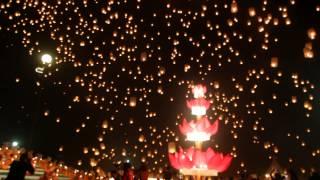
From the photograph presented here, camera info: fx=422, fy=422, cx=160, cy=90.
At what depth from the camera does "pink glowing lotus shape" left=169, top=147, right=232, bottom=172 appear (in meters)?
16.6

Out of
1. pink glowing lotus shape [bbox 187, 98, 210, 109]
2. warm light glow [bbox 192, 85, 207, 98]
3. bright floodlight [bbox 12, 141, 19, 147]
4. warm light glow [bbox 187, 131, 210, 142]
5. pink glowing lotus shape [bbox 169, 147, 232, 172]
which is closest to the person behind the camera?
pink glowing lotus shape [bbox 169, 147, 232, 172]

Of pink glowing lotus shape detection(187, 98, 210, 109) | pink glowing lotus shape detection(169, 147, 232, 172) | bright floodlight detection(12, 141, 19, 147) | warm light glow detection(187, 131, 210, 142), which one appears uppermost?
pink glowing lotus shape detection(187, 98, 210, 109)

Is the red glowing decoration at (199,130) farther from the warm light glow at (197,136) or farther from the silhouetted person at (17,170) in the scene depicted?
the silhouetted person at (17,170)

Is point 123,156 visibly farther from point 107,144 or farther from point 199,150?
point 199,150

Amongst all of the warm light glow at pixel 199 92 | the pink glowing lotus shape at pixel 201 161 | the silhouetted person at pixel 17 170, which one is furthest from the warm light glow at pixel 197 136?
the silhouetted person at pixel 17 170

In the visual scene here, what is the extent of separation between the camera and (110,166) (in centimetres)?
1847

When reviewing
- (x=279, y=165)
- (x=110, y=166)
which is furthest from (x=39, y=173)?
(x=279, y=165)

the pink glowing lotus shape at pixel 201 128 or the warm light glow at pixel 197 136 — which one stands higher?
the pink glowing lotus shape at pixel 201 128

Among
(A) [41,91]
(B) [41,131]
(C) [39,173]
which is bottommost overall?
(C) [39,173]

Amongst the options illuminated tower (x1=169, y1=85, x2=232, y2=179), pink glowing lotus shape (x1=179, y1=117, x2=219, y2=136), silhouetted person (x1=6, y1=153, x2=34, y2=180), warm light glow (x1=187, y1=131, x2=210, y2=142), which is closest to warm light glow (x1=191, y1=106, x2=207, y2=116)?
illuminated tower (x1=169, y1=85, x2=232, y2=179)

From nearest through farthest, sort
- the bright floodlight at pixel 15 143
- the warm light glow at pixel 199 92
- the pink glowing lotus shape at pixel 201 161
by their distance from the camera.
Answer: the pink glowing lotus shape at pixel 201 161
the bright floodlight at pixel 15 143
the warm light glow at pixel 199 92

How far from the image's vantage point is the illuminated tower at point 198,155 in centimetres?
1666

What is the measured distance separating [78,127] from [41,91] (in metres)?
2.24

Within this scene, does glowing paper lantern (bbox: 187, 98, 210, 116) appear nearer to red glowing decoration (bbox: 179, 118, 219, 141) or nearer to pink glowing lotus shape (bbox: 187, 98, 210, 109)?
pink glowing lotus shape (bbox: 187, 98, 210, 109)
